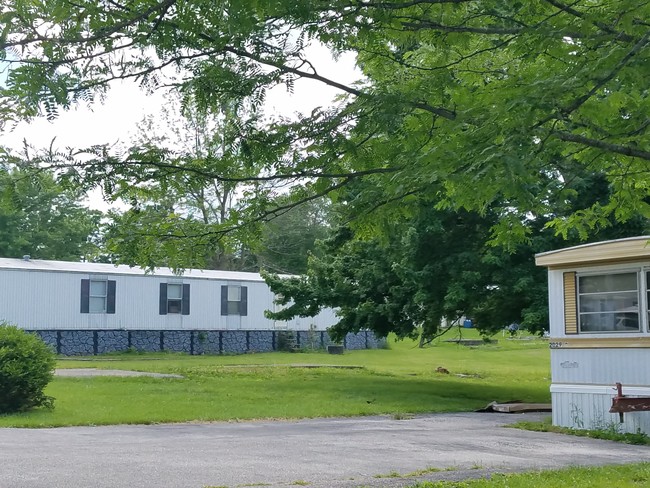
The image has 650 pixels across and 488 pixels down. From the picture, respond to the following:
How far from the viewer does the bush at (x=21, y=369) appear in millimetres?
12875

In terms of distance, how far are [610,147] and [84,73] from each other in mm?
3563

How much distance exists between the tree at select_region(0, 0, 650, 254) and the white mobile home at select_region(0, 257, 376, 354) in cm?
2131

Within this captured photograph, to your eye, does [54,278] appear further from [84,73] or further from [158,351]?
[84,73]

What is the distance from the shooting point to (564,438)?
12.6 m

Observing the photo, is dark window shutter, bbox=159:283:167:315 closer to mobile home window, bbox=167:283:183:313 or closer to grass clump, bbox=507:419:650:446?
mobile home window, bbox=167:283:183:313

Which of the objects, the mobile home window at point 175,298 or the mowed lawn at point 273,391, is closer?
the mowed lawn at point 273,391

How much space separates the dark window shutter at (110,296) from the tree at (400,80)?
998 inches

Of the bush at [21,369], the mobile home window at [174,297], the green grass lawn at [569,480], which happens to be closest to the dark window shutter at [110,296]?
the mobile home window at [174,297]

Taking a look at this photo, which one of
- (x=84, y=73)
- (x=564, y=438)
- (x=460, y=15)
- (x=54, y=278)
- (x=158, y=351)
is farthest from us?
(x=158, y=351)

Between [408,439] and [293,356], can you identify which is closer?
[408,439]

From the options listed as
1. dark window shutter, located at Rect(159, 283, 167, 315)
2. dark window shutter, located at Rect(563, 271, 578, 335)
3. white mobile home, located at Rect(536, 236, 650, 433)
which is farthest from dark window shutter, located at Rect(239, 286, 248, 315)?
A: dark window shutter, located at Rect(563, 271, 578, 335)

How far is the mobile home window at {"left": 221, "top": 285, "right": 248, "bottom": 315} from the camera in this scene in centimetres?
3497

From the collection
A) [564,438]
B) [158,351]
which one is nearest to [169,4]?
[564,438]

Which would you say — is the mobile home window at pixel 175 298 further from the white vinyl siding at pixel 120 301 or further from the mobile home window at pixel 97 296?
→ the mobile home window at pixel 97 296
